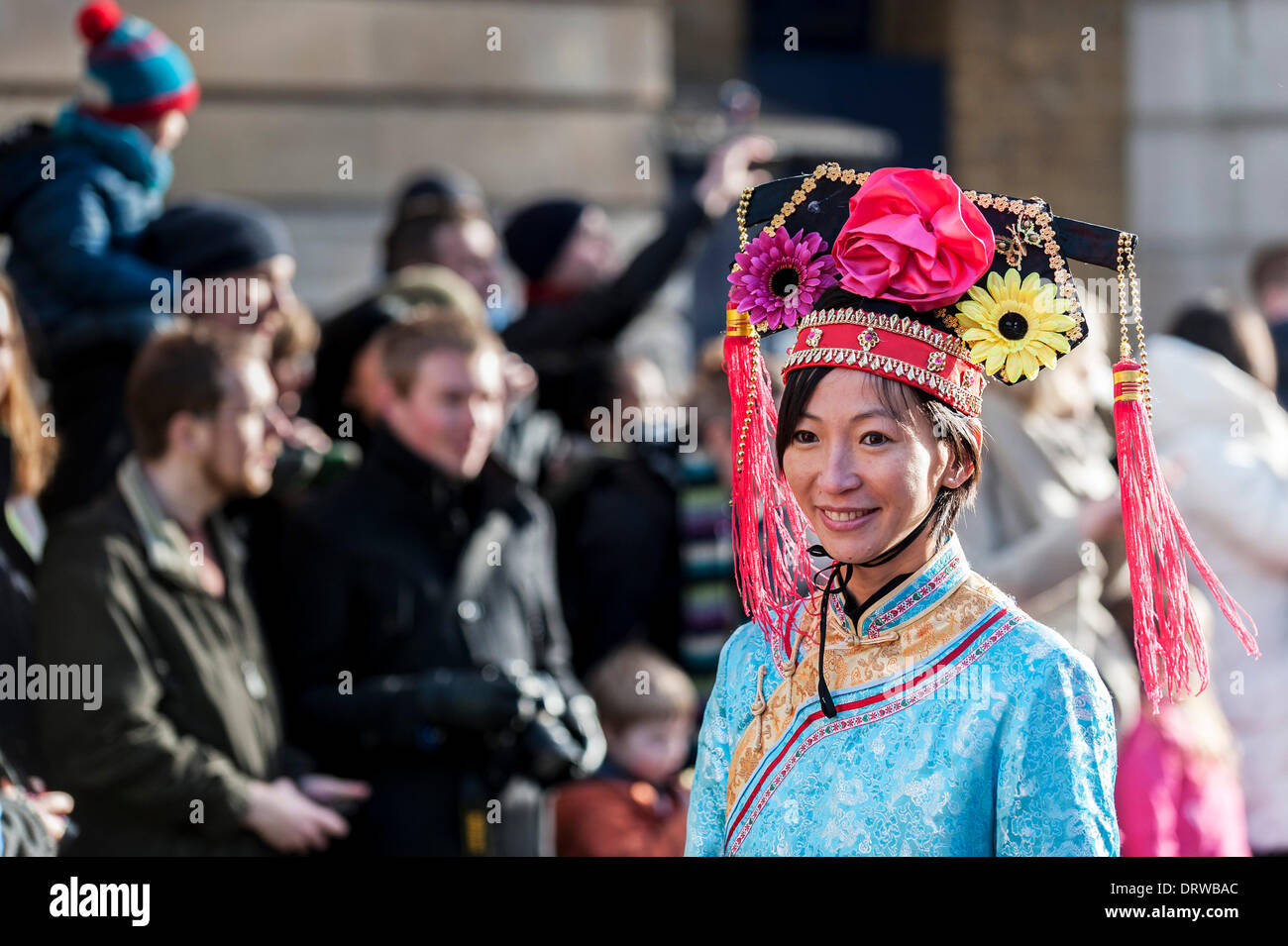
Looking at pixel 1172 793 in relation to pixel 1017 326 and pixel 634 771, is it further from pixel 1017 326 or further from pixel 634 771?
pixel 1017 326

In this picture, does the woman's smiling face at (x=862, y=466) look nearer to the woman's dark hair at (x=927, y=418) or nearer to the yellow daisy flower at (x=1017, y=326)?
the woman's dark hair at (x=927, y=418)

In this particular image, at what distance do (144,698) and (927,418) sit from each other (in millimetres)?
1871

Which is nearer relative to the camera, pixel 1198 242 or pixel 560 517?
Result: pixel 560 517

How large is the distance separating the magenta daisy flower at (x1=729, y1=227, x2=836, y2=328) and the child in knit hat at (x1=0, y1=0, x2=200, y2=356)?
2.41 metres

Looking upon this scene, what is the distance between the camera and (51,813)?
3.33 meters

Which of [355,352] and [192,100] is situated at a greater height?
[192,100]

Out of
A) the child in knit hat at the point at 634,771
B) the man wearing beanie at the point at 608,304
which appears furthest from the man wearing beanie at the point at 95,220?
the child in knit hat at the point at 634,771

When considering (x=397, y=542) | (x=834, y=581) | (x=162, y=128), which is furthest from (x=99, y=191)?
(x=834, y=581)

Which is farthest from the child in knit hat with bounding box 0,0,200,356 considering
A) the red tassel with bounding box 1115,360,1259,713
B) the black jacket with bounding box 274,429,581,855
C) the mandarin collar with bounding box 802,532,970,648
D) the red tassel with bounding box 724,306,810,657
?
the red tassel with bounding box 1115,360,1259,713

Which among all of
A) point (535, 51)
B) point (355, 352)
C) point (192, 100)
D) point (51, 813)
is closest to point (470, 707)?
point (51, 813)

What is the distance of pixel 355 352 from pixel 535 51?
3599 millimetres
